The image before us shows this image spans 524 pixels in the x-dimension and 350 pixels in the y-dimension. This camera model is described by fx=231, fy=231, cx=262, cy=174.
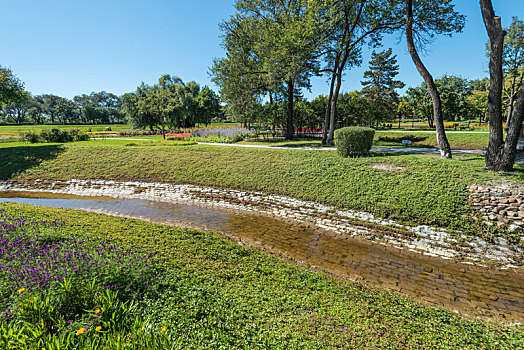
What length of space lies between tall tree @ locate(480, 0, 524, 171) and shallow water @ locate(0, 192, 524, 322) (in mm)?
5024

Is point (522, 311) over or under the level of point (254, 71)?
under

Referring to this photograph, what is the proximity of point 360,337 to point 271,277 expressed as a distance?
6.22 feet

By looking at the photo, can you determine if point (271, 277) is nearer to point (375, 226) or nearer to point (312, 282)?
A: point (312, 282)

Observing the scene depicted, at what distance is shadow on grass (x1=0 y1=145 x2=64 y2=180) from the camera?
1523cm

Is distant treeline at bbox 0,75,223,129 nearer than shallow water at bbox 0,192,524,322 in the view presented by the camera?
No

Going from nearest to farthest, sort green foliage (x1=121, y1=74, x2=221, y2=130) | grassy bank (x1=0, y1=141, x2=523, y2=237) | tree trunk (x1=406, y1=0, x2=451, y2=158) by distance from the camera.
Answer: grassy bank (x1=0, y1=141, x2=523, y2=237) → tree trunk (x1=406, y1=0, x2=451, y2=158) → green foliage (x1=121, y1=74, x2=221, y2=130)

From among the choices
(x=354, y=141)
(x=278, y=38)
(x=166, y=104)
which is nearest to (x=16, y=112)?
(x=166, y=104)

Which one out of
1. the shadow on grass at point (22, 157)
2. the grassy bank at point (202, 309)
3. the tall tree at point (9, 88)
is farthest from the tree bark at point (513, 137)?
the tall tree at point (9, 88)

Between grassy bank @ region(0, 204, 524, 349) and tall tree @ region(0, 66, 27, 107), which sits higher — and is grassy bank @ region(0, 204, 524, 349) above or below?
below

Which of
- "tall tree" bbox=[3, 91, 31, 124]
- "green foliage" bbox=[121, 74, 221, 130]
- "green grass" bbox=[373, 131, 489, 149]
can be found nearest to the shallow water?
"green grass" bbox=[373, 131, 489, 149]

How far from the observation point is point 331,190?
9.82 m

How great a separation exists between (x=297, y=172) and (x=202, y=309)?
9.06m

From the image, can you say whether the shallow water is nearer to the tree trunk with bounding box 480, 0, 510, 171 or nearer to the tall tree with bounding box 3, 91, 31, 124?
the tree trunk with bounding box 480, 0, 510, 171

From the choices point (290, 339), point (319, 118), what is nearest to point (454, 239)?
point (290, 339)
